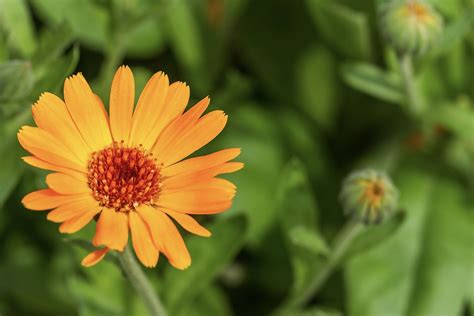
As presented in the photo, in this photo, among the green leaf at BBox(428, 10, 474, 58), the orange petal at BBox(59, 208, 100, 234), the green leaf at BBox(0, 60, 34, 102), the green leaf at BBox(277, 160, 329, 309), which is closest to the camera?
the orange petal at BBox(59, 208, 100, 234)

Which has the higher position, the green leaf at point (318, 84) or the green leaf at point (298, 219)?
the green leaf at point (318, 84)

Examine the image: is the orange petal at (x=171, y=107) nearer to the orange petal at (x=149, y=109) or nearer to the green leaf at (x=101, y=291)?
the orange petal at (x=149, y=109)

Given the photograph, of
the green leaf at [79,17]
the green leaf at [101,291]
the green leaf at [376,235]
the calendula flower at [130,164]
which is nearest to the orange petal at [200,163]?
the calendula flower at [130,164]

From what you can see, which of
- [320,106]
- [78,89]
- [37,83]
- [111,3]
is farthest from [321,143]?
[78,89]

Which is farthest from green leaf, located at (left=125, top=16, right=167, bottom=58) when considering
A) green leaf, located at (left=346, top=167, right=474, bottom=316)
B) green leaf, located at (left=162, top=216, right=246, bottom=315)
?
green leaf, located at (left=346, top=167, right=474, bottom=316)

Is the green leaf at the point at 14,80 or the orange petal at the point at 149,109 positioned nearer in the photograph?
the orange petal at the point at 149,109

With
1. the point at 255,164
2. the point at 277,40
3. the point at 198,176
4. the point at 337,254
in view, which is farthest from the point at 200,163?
the point at 277,40

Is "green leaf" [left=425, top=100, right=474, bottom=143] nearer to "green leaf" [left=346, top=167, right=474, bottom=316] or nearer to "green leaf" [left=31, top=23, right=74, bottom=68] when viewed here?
"green leaf" [left=346, top=167, right=474, bottom=316]

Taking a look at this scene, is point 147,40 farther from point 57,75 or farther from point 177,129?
point 177,129
